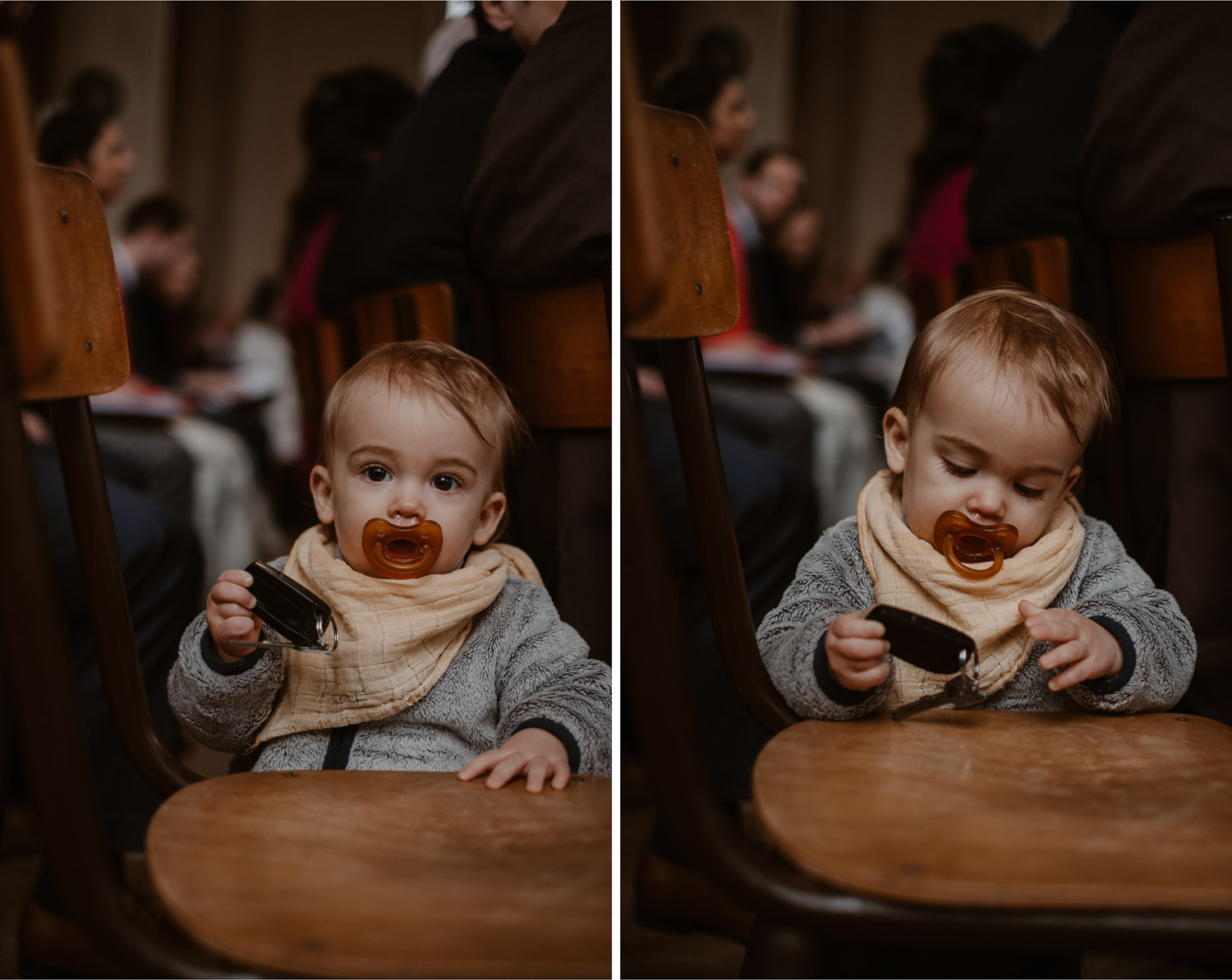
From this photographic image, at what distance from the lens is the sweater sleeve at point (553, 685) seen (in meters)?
0.87

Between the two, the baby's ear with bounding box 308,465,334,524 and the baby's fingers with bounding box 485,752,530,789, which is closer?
the baby's fingers with bounding box 485,752,530,789

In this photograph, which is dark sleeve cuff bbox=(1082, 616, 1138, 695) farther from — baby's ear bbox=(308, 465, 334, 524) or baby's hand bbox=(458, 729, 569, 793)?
baby's ear bbox=(308, 465, 334, 524)

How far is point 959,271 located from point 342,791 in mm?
691

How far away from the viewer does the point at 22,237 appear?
670 millimetres

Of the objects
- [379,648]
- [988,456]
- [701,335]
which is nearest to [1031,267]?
[988,456]

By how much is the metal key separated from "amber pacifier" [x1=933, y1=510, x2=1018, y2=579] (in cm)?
10

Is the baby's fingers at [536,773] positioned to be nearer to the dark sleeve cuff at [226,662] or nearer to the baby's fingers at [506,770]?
the baby's fingers at [506,770]

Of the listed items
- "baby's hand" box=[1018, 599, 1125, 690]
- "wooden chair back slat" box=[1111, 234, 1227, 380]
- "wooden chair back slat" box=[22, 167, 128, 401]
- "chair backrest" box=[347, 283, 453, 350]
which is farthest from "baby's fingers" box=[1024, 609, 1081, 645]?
"wooden chair back slat" box=[22, 167, 128, 401]

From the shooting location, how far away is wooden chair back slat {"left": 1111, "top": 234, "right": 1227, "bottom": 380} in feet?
3.25

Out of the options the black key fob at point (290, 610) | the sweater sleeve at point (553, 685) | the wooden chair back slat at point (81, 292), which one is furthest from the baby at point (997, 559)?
the wooden chair back slat at point (81, 292)

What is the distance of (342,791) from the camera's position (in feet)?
2.66

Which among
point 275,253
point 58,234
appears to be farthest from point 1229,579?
point 58,234

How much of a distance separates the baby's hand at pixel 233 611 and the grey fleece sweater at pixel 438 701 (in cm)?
2

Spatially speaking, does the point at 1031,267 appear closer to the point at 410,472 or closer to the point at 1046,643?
the point at 1046,643
